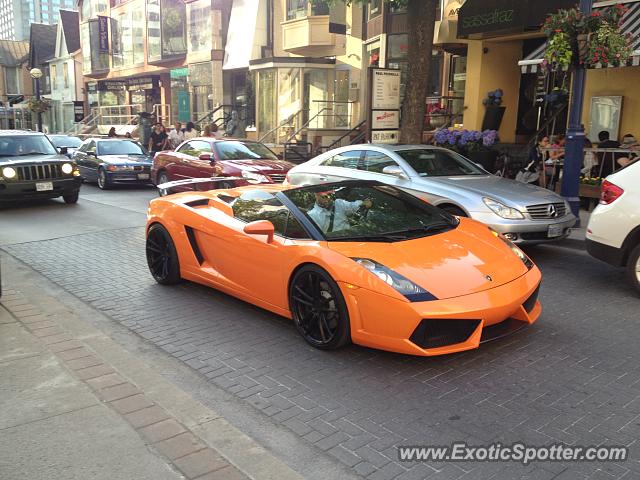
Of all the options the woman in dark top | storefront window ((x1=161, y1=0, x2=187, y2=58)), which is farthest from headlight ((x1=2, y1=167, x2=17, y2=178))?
storefront window ((x1=161, y1=0, x2=187, y2=58))

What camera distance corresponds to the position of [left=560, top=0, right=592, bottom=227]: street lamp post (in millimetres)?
9492

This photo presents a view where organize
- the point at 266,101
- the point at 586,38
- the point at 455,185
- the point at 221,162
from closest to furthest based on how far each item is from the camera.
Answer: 1. the point at 455,185
2. the point at 586,38
3. the point at 221,162
4. the point at 266,101

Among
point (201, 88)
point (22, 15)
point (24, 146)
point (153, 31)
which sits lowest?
point (24, 146)

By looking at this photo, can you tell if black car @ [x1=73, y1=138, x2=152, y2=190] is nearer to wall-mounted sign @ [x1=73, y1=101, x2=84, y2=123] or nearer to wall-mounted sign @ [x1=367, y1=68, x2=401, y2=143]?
wall-mounted sign @ [x1=367, y1=68, x2=401, y2=143]

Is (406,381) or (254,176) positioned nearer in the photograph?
(406,381)

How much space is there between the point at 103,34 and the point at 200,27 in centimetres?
1635

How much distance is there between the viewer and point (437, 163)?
29.6 ft

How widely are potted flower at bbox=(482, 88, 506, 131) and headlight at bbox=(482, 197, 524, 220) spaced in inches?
382

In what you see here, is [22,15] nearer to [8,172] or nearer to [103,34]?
[103,34]

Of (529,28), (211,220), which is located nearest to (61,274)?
(211,220)

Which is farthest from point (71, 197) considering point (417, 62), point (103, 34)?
point (103, 34)

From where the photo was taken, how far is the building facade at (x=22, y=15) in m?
146

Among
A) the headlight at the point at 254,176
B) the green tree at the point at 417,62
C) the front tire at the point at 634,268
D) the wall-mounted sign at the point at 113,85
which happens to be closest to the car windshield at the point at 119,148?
the headlight at the point at 254,176

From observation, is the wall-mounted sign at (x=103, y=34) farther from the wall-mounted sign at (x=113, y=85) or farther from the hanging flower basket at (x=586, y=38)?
the hanging flower basket at (x=586, y=38)
